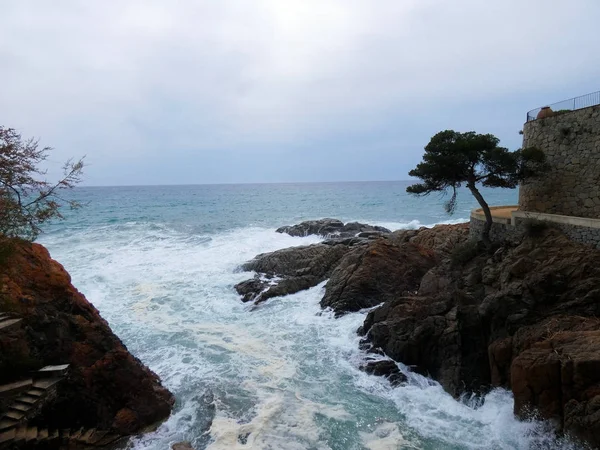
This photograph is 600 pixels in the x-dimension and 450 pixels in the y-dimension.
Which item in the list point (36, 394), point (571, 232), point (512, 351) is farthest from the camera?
point (571, 232)

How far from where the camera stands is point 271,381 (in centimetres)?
1284

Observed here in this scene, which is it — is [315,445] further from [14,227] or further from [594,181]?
[594,181]

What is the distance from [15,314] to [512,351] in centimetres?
1331

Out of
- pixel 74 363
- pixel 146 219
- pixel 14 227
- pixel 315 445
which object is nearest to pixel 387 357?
pixel 315 445

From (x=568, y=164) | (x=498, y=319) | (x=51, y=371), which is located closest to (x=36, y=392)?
(x=51, y=371)

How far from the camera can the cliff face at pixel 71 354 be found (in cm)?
933

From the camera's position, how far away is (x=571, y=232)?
14.0 meters

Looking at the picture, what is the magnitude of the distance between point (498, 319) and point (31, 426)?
1295 cm

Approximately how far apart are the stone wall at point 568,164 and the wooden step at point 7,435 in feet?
64.8

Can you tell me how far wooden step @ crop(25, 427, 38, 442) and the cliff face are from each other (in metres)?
0.29

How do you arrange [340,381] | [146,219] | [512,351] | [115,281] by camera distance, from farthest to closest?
[146,219] < [115,281] < [340,381] < [512,351]

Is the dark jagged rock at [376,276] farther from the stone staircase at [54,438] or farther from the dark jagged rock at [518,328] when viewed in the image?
the stone staircase at [54,438]

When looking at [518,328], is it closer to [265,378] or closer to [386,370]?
[386,370]

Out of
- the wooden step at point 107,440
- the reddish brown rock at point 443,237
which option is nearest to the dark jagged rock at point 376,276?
the reddish brown rock at point 443,237
